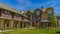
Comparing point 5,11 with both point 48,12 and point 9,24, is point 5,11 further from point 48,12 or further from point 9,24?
point 48,12

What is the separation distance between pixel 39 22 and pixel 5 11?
2303 cm

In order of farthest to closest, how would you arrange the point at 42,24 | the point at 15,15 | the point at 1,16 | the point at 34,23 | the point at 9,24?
the point at 34,23 < the point at 42,24 < the point at 15,15 < the point at 9,24 < the point at 1,16

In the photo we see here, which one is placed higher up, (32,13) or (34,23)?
(32,13)

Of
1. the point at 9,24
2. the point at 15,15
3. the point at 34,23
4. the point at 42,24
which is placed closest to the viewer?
the point at 9,24

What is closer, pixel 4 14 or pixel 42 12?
pixel 4 14

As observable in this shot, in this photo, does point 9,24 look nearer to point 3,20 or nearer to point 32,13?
point 3,20

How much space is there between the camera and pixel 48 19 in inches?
2188

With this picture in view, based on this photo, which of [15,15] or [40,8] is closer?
[15,15]

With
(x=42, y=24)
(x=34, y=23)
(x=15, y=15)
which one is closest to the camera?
(x=15, y=15)

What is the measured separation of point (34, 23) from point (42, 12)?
5.13 m

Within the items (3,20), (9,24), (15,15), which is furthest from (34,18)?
(3,20)

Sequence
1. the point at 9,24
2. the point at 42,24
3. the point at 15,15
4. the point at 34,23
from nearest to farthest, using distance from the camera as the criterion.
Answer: the point at 9,24
the point at 15,15
the point at 42,24
the point at 34,23

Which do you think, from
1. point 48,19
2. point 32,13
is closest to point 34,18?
point 32,13

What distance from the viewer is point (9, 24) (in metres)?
35.3
